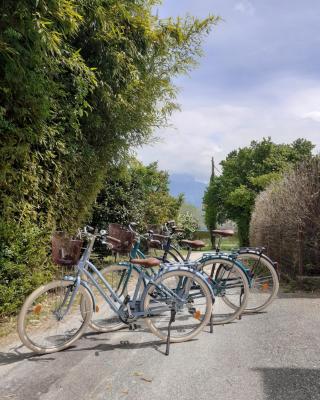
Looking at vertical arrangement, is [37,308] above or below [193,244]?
below

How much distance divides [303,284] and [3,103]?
5215 millimetres

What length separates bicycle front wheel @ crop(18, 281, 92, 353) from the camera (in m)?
3.75

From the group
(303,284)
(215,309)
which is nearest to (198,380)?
(215,309)

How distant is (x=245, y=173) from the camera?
36156 millimetres

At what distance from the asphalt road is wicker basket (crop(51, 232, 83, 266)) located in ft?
2.81

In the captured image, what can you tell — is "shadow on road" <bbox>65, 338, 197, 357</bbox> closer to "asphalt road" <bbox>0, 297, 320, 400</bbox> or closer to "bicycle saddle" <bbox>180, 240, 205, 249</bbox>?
"asphalt road" <bbox>0, 297, 320, 400</bbox>

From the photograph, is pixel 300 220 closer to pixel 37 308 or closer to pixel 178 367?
pixel 178 367

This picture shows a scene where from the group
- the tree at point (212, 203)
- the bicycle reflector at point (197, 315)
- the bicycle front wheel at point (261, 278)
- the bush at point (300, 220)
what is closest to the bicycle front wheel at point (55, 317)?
the bicycle reflector at point (197, 315)

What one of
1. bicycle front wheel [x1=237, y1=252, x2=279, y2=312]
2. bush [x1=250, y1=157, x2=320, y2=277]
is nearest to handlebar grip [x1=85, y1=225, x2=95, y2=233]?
bicycle front wheel [x1=237, y1=252, x2=279, y2=312]

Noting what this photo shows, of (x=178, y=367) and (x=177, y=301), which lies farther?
(x=177, y=301)

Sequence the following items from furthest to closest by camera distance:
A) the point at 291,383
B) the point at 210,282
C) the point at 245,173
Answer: the point at 245,173 → the point at 210,282 → the point at 291,383

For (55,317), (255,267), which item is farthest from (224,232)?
(55,317)

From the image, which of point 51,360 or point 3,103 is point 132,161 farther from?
point 51,360

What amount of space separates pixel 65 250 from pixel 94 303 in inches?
23.9
